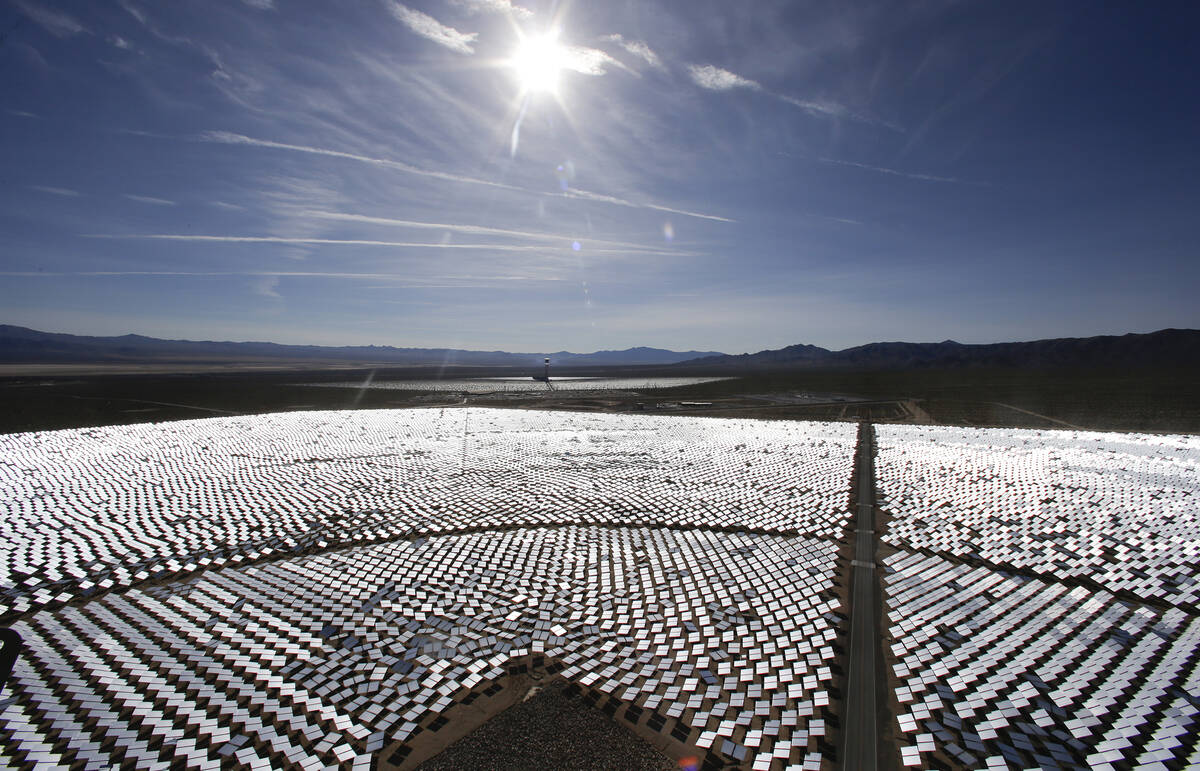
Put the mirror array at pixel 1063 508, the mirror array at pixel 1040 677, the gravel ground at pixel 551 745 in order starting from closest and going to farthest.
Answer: the gravel ground at pixel 551 745 < the mirror array at pixel 1040 677 < the mirror array at pixel 1063 508

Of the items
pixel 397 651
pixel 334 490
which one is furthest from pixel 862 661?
pixel 334 490

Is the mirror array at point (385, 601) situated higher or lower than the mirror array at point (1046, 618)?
lower

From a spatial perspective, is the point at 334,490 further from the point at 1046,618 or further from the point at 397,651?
the point at 1046,618

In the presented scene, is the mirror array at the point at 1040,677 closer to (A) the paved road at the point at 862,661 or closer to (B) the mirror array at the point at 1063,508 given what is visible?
(A) the paved road at the point at 862,661

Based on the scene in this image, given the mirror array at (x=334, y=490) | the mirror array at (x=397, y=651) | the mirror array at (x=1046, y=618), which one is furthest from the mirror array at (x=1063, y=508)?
the mirror array at (x=397, y=651)

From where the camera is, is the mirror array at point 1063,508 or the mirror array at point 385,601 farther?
the mirror array at point 1063,508

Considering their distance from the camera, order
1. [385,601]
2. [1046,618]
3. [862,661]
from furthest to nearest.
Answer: [385,601], [1046,618], [862,661]

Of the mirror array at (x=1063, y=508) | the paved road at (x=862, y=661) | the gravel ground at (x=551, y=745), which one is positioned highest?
the mirror array at (x=1063, y=508)
